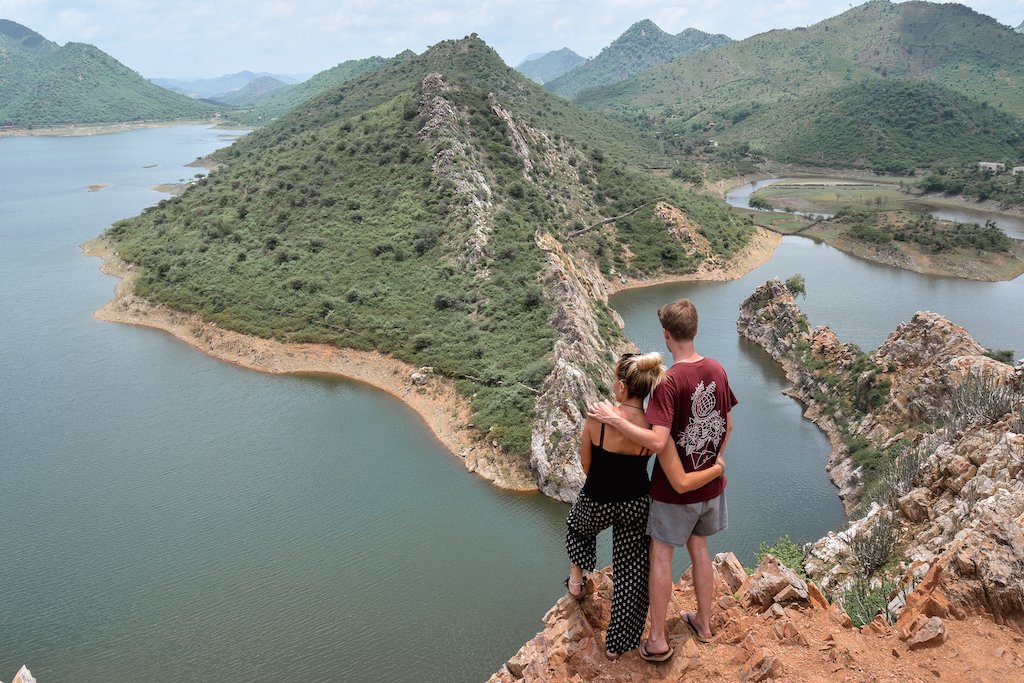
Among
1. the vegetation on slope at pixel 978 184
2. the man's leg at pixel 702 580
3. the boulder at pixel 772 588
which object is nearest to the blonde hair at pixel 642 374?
the man's leg at pixel 702 580

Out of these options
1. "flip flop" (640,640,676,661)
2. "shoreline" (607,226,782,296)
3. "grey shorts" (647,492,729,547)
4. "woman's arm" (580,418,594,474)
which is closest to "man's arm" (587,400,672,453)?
"woman's arm" (580,418,594,474)

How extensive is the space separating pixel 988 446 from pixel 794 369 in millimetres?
29290

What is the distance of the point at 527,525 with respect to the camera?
2884cm

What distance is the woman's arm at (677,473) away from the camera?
7.70 metres

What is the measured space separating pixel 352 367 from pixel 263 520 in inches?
684

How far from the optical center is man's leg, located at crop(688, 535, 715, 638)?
8383mm

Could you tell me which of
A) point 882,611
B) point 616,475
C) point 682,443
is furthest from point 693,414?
point 882,611

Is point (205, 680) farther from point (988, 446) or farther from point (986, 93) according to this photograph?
point (986, 93)

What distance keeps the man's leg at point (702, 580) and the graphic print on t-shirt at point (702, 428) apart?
1257mm

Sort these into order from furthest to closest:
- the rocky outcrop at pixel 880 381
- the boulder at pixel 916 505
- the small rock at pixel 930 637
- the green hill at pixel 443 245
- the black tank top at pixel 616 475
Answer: the green hill at pixel 443 245 < the rocky outcrop at pixel 880 381 < the boulder at pixel 916 505 < the small rock at pixel 930 637 < the black tank top at pixel 616 475

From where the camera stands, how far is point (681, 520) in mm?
8023

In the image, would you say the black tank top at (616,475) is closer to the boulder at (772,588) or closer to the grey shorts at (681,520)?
the grey shorts at (681,520)

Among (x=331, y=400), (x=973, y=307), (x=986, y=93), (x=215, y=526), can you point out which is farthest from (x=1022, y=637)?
(x=986, y=93)

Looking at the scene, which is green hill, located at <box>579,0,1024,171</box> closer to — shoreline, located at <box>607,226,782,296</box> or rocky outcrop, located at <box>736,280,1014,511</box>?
shoreline, located at <box>607,226,782,296</box>
